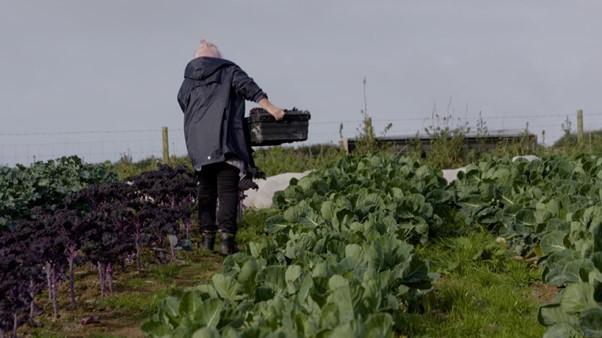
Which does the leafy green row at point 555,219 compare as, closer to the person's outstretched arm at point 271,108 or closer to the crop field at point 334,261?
the crop field at point 334,261

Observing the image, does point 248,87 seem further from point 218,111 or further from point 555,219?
point 555,219

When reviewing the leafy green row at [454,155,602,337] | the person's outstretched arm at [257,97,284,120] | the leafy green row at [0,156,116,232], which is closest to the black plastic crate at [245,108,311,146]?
the person's outstretched arm at [257,97,284,120]

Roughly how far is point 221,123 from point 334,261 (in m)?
3.28

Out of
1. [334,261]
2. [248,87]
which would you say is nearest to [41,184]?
[248,87]

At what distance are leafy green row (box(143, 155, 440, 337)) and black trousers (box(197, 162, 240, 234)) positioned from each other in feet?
1.51

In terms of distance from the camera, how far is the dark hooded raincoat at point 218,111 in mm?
7742

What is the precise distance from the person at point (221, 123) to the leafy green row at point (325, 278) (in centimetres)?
58

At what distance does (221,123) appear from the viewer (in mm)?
7754

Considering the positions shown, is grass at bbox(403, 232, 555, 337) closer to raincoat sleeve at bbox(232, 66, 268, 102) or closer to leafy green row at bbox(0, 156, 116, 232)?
raincoat sleeve at bbox(232, 66, 268, 102)

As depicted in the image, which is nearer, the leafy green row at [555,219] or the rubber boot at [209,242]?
the leafy green row at [555,219]

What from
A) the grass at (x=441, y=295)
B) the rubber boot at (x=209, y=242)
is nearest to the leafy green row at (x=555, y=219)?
the grass at (x=441, y=295)

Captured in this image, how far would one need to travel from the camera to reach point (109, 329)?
225 inches

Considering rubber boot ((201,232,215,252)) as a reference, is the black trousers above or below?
above

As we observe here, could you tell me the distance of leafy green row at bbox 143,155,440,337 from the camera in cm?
350
